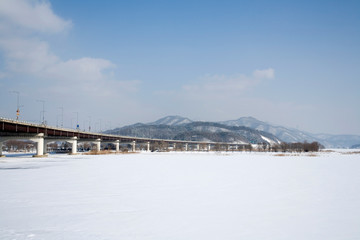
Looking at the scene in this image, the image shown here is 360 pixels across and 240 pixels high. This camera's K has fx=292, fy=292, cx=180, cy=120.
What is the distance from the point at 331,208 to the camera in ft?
43.9

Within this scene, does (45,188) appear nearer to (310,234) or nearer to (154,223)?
(154,223)

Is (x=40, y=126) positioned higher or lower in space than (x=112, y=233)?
higher

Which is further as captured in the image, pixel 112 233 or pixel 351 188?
pixel 351 188

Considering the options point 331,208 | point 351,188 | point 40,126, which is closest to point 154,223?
point 331,208

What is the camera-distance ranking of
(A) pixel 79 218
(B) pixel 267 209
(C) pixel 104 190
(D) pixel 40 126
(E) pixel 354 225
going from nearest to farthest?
(E) pixel 354 225 < (A) pixel 79 218 < (B) pixel 267 209 < (C) pixel 104 190 < (D) pixel 40 126

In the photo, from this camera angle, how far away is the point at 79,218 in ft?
37.4

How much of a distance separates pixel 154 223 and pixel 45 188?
11637 mm

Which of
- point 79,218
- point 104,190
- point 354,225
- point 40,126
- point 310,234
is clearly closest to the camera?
point 310,234

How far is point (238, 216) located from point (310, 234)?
301 cm

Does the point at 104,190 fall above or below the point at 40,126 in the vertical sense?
below

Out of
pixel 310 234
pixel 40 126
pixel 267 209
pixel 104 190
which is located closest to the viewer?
pixel 310 234

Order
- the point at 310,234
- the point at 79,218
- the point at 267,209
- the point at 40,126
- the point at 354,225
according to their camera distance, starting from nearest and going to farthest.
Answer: the point at 310,234
the point at 354,225
the point at 79,218
the point at 267,209
the point at 40,126

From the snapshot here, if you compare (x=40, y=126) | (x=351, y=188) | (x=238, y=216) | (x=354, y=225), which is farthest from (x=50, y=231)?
(x=40, y=126)

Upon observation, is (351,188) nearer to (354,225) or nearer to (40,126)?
(354,225)
